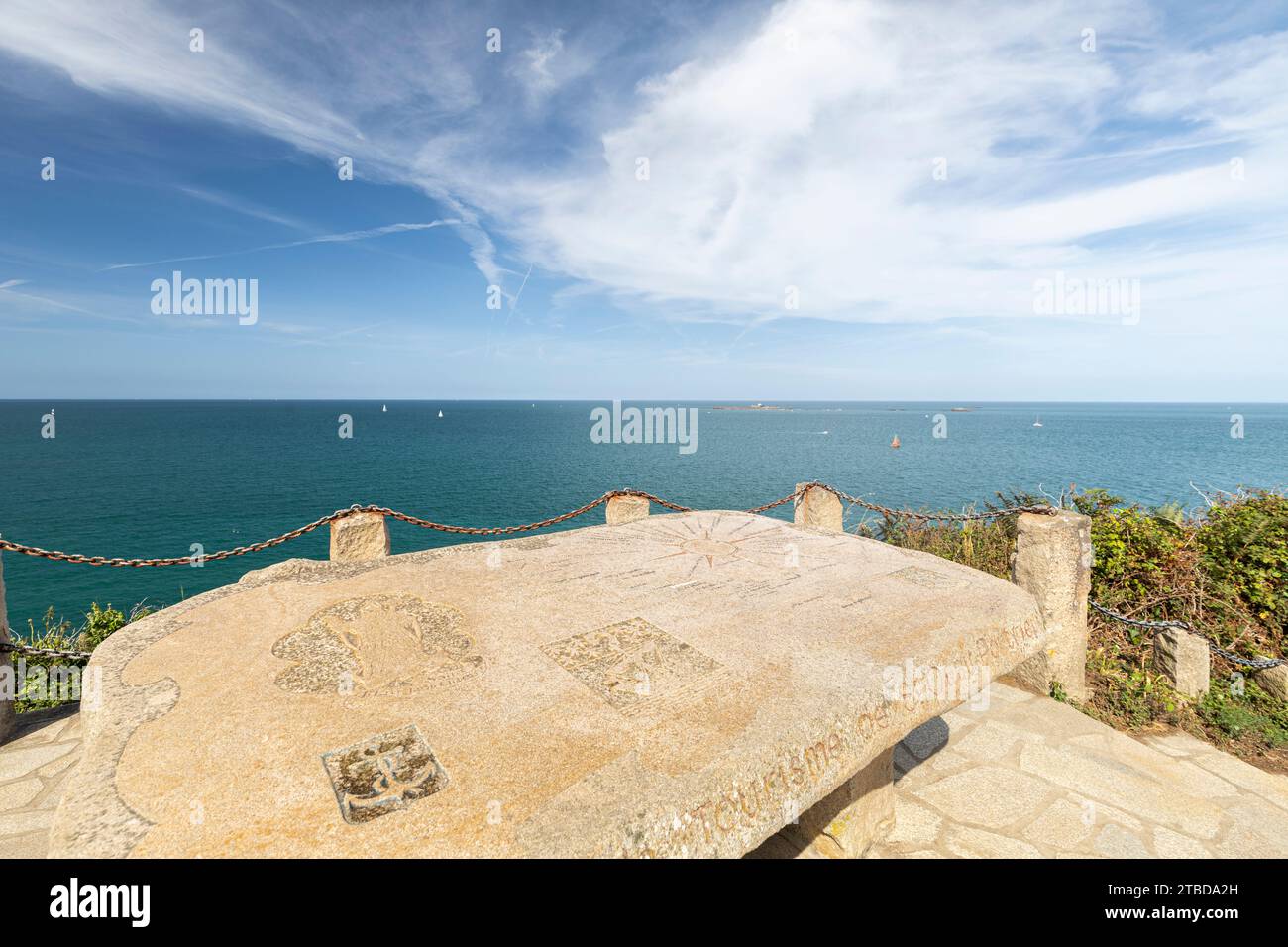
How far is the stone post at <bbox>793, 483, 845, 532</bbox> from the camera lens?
636 centimetres

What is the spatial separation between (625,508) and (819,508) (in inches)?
87.4

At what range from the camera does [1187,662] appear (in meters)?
5.05

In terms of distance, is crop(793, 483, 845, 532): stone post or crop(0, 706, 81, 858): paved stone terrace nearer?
crop(0, 706, 81, 858): paved stone terrace

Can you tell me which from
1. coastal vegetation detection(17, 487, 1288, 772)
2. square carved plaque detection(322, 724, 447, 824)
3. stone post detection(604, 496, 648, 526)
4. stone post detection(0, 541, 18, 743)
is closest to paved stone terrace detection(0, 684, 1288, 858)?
stone post detection(0, 541, 18, 743)

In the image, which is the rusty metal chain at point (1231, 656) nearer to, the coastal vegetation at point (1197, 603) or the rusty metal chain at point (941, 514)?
the coastal vegetation at point (1197, 603)

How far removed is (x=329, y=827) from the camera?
166 cm

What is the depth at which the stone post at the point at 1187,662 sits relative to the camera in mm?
5008

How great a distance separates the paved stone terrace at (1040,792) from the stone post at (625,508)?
9.84 feet

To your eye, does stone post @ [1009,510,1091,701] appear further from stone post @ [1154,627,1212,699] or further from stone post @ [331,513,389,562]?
stone post @ [331,513,389,562]

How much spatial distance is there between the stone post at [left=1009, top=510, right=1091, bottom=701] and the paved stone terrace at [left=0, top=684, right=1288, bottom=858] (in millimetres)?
483
